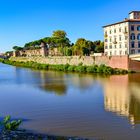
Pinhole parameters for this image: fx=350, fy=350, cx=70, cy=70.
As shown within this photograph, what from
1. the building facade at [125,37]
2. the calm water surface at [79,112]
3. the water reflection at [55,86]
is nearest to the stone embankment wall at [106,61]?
the building facade at [125,37]

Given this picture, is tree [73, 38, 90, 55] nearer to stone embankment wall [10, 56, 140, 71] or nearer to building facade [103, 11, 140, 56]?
stone embankment wall [10, 56, 140, 71]

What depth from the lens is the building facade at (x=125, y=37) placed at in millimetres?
48156

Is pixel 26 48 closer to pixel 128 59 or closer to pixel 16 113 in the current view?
pixel 128 59

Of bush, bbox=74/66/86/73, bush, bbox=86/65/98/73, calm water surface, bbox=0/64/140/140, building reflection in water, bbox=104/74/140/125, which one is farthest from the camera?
bush, bbox=74/66/86/73

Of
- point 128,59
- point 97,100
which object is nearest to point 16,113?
point 97,100

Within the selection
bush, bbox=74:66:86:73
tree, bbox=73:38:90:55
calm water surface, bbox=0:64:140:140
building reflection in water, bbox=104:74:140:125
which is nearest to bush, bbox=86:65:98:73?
bush, bbox=74:66:86:73

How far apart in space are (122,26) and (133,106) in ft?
109

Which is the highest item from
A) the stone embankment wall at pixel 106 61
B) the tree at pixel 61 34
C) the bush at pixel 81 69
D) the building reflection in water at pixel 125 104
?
the tree at pixel 61 34

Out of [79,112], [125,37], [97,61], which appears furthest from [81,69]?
[79,112]

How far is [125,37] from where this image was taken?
48.5 m

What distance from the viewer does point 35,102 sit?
18734 millimetres

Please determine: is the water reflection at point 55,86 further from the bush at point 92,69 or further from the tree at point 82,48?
the tree at point 82,48

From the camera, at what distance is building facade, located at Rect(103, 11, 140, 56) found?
158 ft

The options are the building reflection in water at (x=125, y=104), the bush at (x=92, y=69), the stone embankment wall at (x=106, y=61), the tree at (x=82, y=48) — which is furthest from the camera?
the tree at (x=82, y=48)
